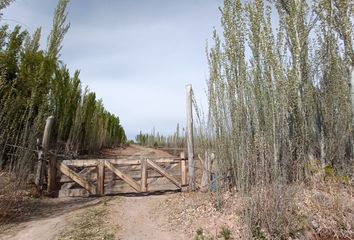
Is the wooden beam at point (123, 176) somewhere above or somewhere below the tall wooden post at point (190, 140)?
below

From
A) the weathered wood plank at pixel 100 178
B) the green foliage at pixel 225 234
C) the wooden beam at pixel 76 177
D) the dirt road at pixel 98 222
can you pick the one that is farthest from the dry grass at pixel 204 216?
the wooden beam at pixel 76 177

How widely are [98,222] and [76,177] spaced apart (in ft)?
7.69

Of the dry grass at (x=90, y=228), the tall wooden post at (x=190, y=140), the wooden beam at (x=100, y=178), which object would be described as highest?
the tall wooden post at (x=190, y=140)

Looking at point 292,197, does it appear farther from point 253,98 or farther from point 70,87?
point 70,87

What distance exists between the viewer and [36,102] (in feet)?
30.4

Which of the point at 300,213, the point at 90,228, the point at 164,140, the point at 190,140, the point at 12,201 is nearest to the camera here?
the point at 300,213

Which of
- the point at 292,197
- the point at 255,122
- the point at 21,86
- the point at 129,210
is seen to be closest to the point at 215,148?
the point at 255,122

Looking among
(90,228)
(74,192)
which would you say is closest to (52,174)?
(74,192)

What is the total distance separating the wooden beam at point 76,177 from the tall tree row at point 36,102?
722 millimetres

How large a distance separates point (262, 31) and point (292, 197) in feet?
10.2

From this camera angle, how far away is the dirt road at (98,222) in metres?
4.99

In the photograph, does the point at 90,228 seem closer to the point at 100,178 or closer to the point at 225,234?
the point at 225,234

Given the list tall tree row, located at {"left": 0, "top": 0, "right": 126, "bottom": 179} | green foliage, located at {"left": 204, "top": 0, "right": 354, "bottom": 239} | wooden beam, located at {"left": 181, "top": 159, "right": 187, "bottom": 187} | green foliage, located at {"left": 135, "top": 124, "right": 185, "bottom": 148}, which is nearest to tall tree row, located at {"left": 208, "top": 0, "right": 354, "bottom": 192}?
green foliage, located at {"left": 204, "top": 0, "right": 354, "bottom": 239}

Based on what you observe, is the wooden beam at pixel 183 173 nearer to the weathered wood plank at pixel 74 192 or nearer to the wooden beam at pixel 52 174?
the weathered wood plank at pixel 74 192
